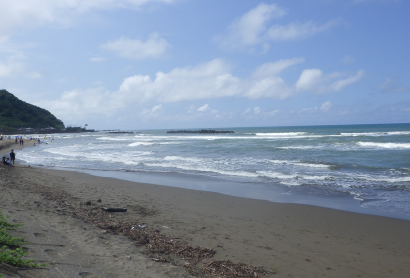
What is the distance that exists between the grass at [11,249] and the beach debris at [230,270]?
231cm

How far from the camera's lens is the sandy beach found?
405 cm

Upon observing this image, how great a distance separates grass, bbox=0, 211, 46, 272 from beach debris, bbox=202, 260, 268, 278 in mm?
2305

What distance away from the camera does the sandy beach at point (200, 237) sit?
4051 millimetres

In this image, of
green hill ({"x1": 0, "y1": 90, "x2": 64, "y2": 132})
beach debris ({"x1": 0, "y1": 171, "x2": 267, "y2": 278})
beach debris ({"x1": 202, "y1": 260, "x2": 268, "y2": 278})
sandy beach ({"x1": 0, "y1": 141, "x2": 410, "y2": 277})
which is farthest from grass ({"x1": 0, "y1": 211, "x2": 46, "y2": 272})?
green hill ({"x1": 0, "y1": 90, "x2": 64, "y2": 132})

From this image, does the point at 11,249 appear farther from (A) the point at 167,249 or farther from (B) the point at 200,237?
(B) the point at 200,237

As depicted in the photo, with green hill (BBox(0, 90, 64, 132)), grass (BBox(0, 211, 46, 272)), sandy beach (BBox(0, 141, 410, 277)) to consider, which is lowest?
sandy beach (BBox(0, 141, 410, 277))

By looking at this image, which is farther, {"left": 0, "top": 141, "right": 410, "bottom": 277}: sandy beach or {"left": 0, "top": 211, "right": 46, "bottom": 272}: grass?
{"left": 0, "top": 141, "right": 410, "bottom": 277}: sandy beach

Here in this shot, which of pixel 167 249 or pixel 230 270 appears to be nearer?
pixel 230 270

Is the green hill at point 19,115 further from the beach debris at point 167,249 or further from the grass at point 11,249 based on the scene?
the grass at point 11,249

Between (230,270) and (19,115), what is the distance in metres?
126

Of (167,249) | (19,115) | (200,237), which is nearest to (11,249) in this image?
(167,249)

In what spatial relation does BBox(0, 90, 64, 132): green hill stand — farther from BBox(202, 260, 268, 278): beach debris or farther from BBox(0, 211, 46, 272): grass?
BBox(202, 260, 268, 278): beach debris

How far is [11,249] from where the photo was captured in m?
3.70

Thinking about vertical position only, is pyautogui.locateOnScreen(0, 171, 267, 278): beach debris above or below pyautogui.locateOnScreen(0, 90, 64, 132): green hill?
below
